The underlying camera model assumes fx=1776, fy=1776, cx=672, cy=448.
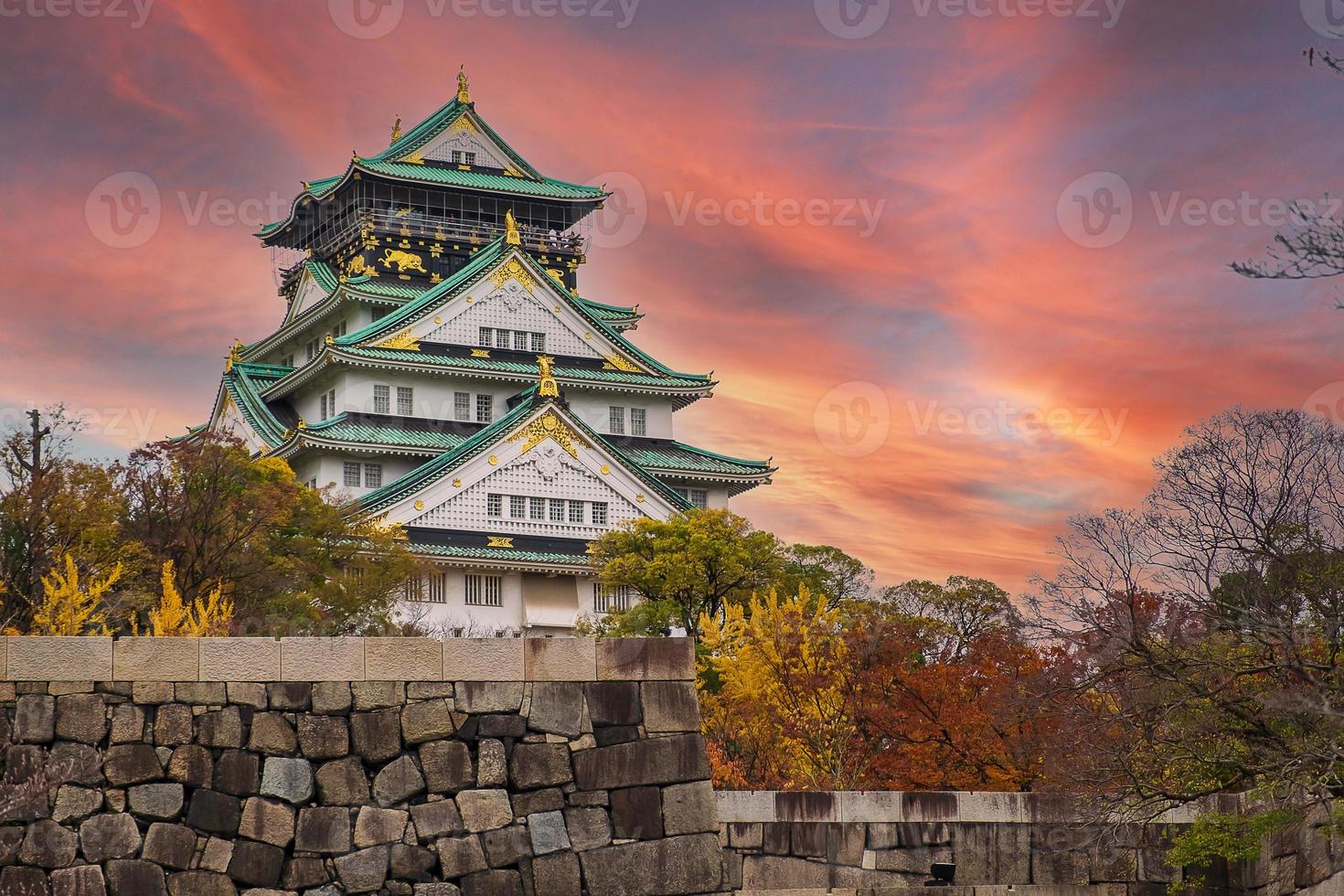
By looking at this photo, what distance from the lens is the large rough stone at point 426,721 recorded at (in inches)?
651

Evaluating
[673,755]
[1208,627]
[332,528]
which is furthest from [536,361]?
[673,755]

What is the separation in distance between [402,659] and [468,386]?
4196 cm

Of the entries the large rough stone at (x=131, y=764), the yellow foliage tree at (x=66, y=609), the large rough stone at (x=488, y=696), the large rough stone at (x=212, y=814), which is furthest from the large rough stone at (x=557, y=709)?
the yellow foliage tree at (x=66, y=609)

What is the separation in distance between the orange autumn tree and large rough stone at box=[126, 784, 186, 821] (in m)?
16.6

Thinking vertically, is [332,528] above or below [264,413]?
below

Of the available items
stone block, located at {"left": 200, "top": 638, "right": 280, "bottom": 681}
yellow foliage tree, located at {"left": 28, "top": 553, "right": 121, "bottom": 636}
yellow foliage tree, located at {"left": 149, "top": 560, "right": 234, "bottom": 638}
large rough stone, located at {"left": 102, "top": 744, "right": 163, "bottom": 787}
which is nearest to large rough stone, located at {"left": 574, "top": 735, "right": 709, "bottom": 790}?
stone block, located at {"left": 200, "top": 638, "right": 280, "bottom": 681}

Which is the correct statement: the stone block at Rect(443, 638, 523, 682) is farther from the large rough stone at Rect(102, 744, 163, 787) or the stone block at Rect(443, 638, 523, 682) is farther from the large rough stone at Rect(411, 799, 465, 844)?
the large rough stone at Rect(102, 744, 163, 787)

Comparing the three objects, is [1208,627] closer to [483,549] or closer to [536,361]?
[483,549]

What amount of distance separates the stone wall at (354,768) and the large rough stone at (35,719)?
0.7 inches

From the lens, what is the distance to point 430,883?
53.6 feet

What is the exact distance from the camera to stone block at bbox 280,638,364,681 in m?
16.4

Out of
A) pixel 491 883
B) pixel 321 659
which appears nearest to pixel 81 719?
pixel 321 659

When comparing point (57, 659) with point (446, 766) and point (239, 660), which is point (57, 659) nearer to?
point (239, 660)

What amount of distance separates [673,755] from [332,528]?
83.5 ft
